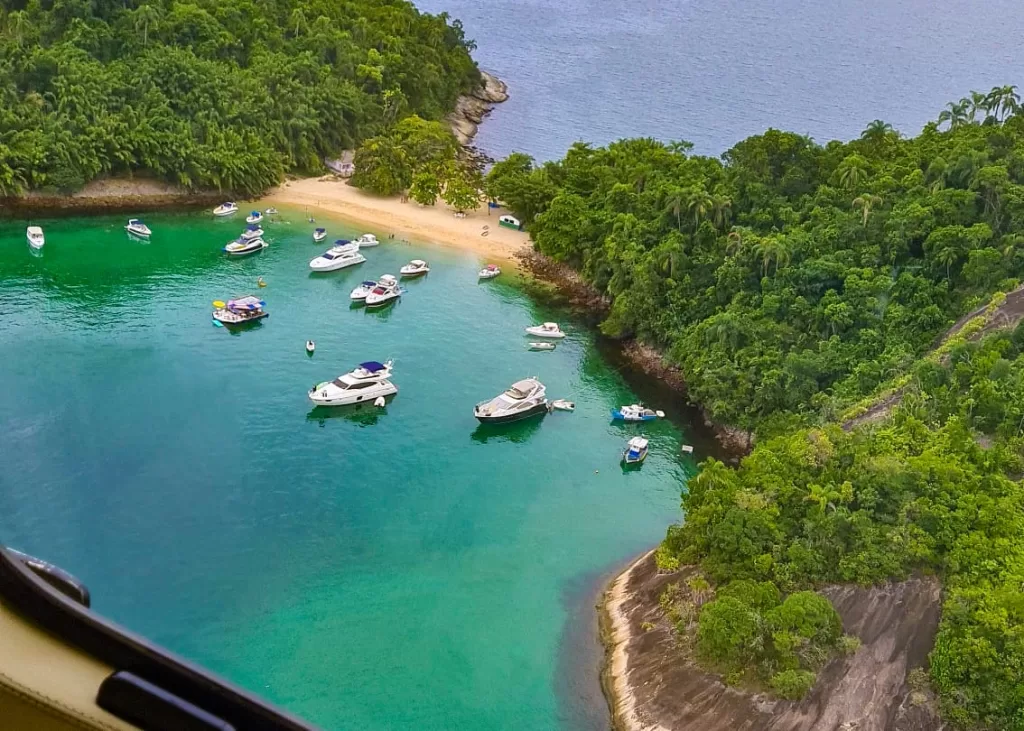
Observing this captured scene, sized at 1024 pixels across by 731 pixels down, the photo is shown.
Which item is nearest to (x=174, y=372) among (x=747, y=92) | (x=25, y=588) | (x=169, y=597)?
(x=169, y=597)

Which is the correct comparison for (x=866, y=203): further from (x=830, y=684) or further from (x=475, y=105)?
(x=475, y=105)

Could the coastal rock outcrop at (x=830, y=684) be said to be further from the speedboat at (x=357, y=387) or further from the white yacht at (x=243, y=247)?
the white yacht at (x=243, y=247)

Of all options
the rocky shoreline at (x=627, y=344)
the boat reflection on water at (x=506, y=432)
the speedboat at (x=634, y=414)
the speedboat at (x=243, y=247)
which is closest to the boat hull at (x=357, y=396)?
the boat reflection on water at (x=506, y=432)

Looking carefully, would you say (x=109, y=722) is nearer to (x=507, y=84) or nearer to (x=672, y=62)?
(x=507, y=84)

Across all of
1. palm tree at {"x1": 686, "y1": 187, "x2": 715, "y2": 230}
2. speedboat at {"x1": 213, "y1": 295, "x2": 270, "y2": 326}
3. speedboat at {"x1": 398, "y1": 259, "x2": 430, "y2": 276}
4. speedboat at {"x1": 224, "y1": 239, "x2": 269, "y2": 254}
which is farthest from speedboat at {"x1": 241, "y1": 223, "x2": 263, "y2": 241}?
palm tree at {"x1": 686, "y1": 187, "x2": 715, "y2": 230}

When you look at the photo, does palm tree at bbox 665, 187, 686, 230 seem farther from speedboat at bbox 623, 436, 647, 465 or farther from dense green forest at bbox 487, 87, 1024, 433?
speedboat at bbox 623, 436, 647, 465

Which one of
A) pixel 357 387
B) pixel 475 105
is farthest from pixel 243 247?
pixel 475 105
